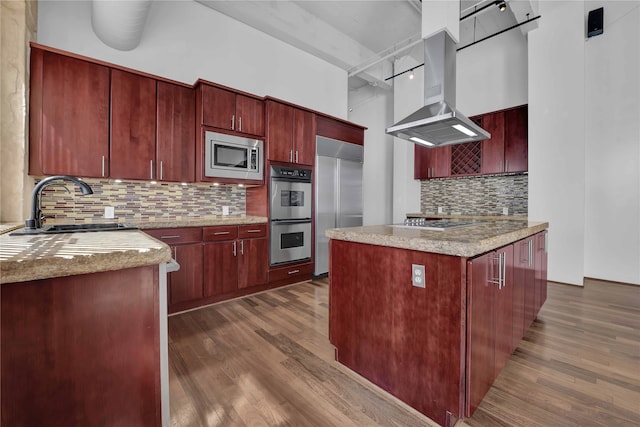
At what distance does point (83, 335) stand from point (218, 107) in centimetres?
285

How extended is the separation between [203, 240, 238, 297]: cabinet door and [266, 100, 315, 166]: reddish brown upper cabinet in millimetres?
1255

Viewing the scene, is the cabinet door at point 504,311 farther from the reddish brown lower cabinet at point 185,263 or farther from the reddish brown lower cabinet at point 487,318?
the reddish brown lower cabinet at point 185,263

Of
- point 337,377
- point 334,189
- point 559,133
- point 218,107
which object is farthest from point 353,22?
point 337,377

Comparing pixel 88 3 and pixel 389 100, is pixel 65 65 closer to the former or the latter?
pixel 88 3

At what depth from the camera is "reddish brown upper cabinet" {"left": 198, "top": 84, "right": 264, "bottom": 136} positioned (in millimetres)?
3074

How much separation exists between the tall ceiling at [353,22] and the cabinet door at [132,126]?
5.23 feet

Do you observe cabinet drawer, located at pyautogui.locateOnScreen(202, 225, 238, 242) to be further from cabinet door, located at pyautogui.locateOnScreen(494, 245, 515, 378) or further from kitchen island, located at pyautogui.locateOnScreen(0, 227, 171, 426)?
cabinet door, located at pyautogui.locateOnScreen(494, 245, 515, 378)

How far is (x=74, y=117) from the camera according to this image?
2475 mm

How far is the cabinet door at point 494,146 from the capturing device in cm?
447

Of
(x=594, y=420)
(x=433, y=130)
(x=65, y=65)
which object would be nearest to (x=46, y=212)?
(x=65, y=65)

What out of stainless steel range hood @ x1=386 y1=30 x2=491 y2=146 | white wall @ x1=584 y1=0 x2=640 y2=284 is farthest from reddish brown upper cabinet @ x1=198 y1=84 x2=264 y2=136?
white wall @ x1=584 y1=0 x2=640 y2=284

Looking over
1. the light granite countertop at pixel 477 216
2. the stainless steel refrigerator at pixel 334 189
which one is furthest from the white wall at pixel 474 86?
the stainless steel refrigerator at pixel 334 189

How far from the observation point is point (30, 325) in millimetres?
732

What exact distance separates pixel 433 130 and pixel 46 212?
3662mm
